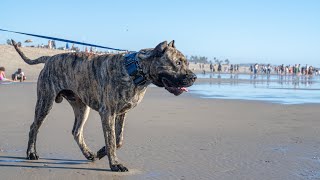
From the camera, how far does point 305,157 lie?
255 inches

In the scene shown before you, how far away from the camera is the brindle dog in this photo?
5.44 m

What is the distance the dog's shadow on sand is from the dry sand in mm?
12

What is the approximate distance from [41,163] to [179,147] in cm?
204

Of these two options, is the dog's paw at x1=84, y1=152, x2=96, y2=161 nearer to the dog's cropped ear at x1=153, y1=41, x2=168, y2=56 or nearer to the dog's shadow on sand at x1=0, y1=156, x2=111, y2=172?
the dog's shadow on sand at x1=0, y1=156, x2=111, y2=172

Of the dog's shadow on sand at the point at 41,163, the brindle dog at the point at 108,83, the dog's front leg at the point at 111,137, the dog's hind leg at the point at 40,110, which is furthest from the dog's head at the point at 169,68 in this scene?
the dog's hind leg at the point at 40,110

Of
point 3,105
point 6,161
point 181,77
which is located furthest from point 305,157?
point 3,105

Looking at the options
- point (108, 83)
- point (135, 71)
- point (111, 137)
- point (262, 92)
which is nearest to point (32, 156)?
point (111, 137)

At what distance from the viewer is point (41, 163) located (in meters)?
6.03

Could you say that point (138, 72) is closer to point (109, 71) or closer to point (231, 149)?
point (109, 71)

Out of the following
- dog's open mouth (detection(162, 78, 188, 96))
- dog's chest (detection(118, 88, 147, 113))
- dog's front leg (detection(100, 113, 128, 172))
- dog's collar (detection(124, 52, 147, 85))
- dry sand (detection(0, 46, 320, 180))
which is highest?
dog's collar (detection(124, 52, 147, 85))

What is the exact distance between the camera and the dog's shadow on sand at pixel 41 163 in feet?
19.1

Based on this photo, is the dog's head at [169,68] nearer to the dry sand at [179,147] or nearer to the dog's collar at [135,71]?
the dog's collar at [135,71]

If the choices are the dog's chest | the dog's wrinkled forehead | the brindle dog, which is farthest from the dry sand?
the dog's wrinkled forehead

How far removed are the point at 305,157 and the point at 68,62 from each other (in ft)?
11.0
